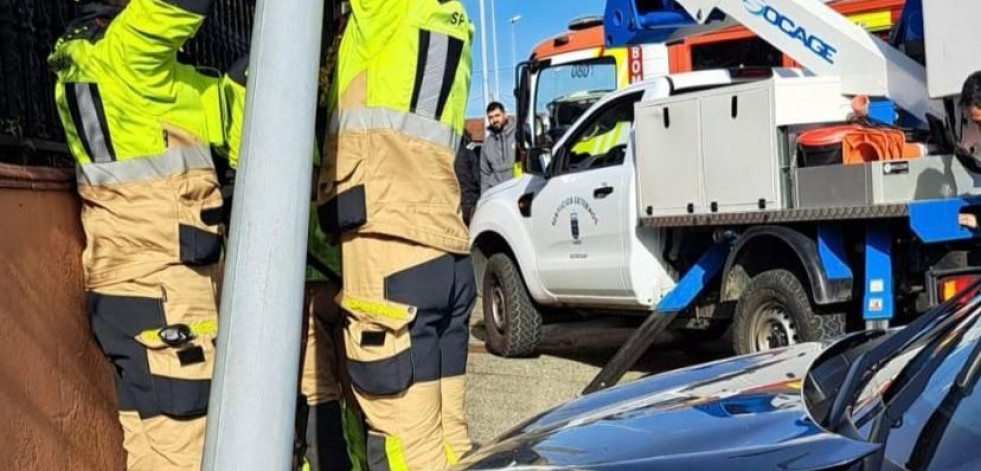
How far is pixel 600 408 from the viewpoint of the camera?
2.75m

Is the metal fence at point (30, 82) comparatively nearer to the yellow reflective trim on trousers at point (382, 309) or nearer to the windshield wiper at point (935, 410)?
the yellow reflective trim on trousers at point (382, 309)

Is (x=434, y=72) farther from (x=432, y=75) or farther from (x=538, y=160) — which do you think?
(x=538, y=160)

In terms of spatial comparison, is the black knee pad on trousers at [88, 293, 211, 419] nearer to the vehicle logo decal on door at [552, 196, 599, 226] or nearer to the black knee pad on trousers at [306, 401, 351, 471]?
the black knee pad on trousers at [306, 401, 351, 471]

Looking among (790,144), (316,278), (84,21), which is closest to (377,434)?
(316,278)

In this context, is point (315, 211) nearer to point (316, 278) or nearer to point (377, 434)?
point (316, 278)

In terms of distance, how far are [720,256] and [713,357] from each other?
1600mm

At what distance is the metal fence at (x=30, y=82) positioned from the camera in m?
4.09

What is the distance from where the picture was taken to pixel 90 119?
10.8ft

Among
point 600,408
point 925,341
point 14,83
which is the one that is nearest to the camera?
point 925,341

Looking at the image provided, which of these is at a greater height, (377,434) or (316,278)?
(316,278)

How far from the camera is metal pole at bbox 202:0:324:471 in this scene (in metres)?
2.27

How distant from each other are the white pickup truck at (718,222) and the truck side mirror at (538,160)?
0.01 m

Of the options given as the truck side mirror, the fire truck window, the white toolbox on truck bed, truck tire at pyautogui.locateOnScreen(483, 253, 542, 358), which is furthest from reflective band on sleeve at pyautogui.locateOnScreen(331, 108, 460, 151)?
the fire truck window

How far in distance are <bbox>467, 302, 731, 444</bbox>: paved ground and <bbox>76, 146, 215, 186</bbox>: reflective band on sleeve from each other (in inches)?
104
